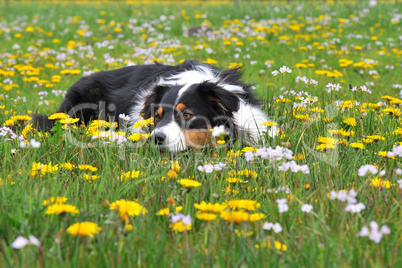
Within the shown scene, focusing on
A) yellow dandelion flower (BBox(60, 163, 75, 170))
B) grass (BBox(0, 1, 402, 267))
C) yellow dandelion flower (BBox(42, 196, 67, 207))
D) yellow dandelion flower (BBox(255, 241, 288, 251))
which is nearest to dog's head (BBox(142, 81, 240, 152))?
grass (BBox(0, 1, 402, 267))

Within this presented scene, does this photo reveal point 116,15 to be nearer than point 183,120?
No

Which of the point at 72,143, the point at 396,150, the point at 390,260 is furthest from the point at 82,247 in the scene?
the point at 72,143

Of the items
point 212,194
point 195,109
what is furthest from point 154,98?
point 212,194

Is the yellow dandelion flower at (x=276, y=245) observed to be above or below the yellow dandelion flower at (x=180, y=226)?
below

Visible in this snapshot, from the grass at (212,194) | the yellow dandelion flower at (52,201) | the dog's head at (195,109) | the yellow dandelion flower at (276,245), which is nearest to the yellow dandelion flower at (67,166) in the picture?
the grass at (212,194)

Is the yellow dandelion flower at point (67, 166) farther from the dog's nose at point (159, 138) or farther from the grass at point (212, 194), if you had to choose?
the dog's nose at point (159, 138)

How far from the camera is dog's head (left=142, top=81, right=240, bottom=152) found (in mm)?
3475

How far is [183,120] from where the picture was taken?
11.6ft

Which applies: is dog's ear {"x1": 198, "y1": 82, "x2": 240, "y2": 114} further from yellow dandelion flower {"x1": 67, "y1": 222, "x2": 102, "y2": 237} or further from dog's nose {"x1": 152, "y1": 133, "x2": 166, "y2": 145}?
yellow dandelion flower {"x1": 67, "y1": 222, "x2": 102, "y2": 237}

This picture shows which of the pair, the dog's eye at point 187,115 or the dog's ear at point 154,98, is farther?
the dog's ear at point 154,98

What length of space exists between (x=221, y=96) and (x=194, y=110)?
0.88 ft

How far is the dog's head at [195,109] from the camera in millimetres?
3475

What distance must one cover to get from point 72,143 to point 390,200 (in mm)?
2106

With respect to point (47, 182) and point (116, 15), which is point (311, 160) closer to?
point (47, 182)
